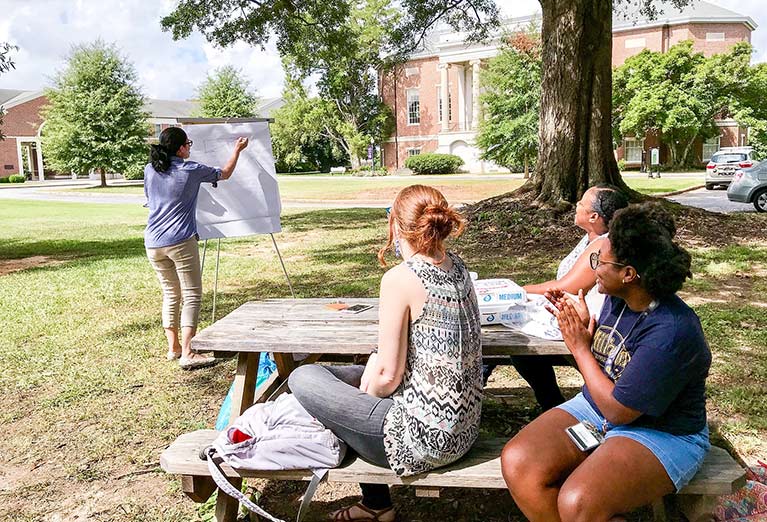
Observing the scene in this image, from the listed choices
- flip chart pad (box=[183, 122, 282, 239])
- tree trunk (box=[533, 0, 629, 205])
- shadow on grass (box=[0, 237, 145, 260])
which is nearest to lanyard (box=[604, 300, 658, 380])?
flip chart pad (box=[183, 122, 282, 239])

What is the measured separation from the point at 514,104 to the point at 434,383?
27532 millimetres

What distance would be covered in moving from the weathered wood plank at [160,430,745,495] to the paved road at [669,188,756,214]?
570 inches

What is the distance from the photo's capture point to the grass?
351 centimetres

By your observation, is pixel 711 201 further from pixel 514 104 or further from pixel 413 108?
pixel 413 108

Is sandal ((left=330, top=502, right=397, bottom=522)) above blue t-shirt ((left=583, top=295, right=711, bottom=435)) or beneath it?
beneath

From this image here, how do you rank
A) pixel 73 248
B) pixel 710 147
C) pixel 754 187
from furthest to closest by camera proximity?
1. pixel 710 147
2. pixel 754 187
3. pixel 73 248

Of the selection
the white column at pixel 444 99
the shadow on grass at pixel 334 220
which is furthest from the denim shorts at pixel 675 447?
the white column at pixel 444 99

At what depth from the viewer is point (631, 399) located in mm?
2258

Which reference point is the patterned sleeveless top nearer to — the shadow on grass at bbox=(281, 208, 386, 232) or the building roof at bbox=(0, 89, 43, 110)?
the shadow on grass at bbox=(281, 208, 386, 232)

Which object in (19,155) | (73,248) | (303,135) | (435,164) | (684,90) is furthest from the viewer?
(19,155)

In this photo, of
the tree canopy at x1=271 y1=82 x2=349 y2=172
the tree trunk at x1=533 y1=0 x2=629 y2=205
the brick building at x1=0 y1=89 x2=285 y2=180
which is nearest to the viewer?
the tree trunk at x1=533 y1=0 x2=629 y2=205

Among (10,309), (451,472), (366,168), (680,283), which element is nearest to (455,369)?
(451,472)

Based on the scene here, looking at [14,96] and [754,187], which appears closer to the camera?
[754,187]

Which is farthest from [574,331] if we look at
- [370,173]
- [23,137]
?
[23,137]
